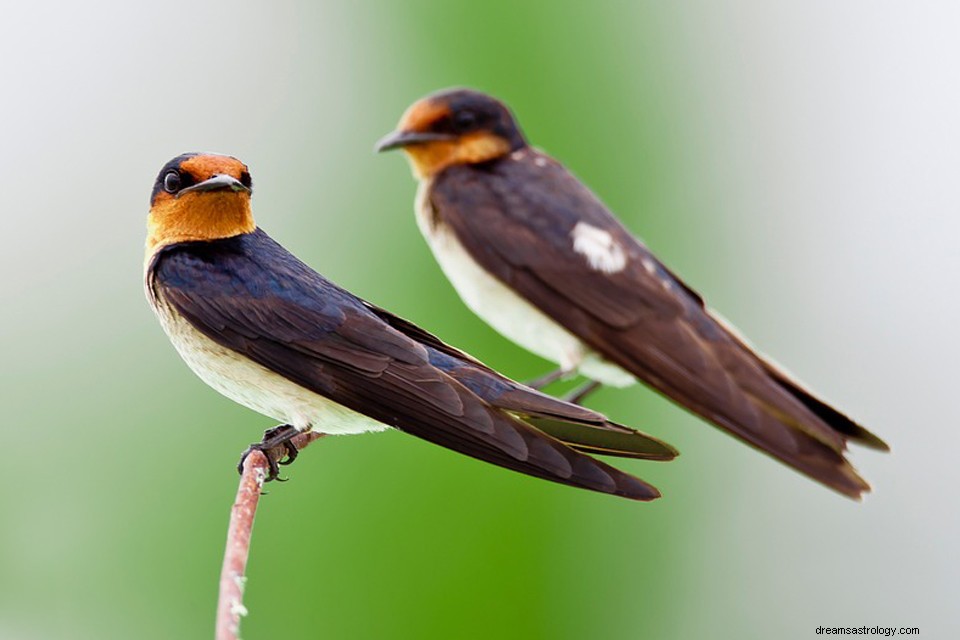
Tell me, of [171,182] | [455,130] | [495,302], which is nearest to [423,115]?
[455,130]

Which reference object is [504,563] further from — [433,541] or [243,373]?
[243,373]

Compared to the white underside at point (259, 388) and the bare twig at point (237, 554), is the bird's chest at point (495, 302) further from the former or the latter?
the bare twig at point (237, 554)

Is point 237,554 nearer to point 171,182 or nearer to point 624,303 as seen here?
point 171,182

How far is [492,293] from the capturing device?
116 inches

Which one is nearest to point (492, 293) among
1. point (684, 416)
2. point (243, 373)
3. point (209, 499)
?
point (243, 373)

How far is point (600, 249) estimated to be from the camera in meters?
2.75

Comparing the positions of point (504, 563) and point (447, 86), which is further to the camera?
point (504, 563)

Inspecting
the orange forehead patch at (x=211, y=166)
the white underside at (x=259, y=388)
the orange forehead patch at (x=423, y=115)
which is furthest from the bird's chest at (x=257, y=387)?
the orange forehead patch at (x=423, y=115)

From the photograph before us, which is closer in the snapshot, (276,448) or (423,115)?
(276,448)

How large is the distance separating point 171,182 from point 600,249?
0.82 m

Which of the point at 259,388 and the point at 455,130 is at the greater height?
the point at 455,130

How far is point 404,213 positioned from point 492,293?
1.10 metres

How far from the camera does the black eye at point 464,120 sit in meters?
3.07

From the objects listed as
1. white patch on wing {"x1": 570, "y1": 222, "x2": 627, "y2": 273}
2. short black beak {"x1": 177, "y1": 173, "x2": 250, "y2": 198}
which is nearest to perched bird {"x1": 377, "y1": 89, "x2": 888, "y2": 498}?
white patch on wing {"x1": 570, "y1": 222, "x2": 627, "y2": 273}
